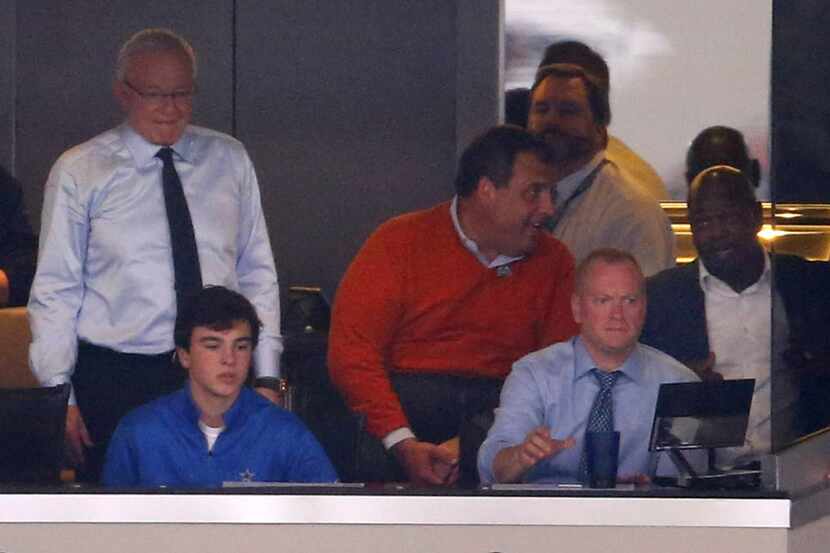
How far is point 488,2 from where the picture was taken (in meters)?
6.50

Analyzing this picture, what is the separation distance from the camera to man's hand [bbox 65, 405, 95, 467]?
4727mm

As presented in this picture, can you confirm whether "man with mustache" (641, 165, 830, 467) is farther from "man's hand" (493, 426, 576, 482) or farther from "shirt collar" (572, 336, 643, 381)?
"man's hand" (493, 426, 576, 482)

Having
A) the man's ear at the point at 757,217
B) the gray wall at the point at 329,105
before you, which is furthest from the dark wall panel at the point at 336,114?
the man's ear at the point at 757,217

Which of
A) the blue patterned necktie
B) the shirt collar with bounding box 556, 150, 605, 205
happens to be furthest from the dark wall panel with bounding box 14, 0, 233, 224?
the blue patterned necktie

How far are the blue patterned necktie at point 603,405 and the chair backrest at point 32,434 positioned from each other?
1.18m

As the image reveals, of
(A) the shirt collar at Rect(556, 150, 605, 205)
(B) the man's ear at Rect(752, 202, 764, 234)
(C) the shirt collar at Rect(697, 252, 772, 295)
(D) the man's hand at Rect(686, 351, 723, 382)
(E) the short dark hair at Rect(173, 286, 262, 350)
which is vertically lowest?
(D) the man's hand at Rect(686, 351, 723, 382)

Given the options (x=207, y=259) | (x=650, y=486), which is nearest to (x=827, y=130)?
(x=650, y=486)

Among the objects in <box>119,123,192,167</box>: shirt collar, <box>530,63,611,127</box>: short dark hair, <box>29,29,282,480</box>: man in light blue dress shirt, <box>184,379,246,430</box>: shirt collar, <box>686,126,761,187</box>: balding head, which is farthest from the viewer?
<box>686,126,761,187</box>: balding head

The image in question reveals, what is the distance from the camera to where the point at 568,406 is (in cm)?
455

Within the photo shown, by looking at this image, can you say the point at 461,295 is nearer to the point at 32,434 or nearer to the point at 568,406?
the point at 568,406

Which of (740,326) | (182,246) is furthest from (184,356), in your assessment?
(740,326)

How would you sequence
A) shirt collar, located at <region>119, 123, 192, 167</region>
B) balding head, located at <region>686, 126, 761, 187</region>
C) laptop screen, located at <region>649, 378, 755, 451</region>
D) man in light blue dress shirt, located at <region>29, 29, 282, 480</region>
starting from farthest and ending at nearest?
1. balding head, located at <region>686, 126, 761, 187</region>
2. shirt collar, located at <region>119, 123, 192, 167</region>
3. man in light blue dress shirt, located at <region>29, 29, 282, 480</region>
4. laptop screen, located at <region>649, 378, 755, 451</region>

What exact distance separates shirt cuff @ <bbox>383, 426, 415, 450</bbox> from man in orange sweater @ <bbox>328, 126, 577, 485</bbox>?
6 cm

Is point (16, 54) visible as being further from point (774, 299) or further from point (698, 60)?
point (774, 299)
